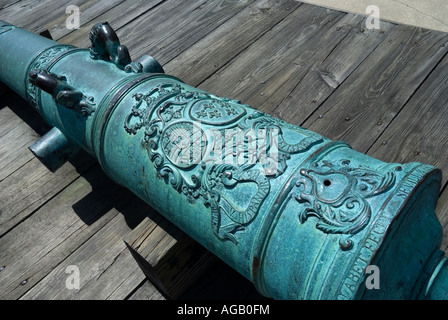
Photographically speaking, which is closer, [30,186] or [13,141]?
[30,186]

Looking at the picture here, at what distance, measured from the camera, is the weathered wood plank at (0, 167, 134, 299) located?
2035mm

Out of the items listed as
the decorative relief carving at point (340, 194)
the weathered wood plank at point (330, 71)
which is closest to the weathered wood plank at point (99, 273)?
the decorative relief carving at point (340, 194)

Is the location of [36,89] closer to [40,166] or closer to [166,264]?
[40,166]

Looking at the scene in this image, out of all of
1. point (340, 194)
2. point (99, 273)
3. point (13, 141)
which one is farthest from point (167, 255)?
point (13, 141)

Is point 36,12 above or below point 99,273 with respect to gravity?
above

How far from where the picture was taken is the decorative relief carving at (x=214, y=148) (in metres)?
1.37

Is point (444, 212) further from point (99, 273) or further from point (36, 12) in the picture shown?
point (36, 12)

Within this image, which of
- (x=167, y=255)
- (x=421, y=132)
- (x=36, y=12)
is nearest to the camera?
(x=167, y=255)

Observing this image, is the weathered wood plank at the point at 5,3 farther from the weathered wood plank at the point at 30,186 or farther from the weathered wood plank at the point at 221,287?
the weathered wood plank at the point at 221,287

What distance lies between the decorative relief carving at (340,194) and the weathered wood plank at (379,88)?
111 centimetres

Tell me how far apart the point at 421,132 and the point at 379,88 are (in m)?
0.41

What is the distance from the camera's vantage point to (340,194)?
1221 mm

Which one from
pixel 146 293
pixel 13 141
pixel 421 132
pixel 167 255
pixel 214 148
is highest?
pixel 214 148
